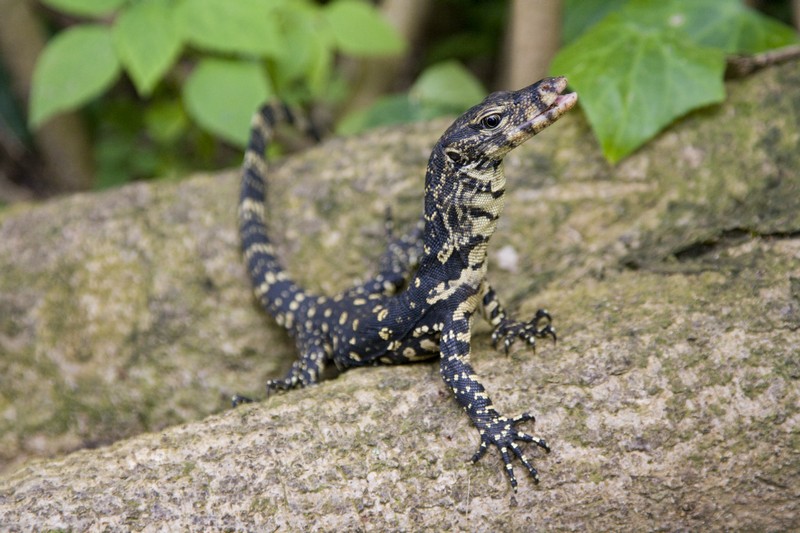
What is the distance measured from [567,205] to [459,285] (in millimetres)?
1504

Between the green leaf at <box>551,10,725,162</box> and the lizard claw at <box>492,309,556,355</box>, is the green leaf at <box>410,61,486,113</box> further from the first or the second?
the lizard claw at <box>492,309,556,355</box>

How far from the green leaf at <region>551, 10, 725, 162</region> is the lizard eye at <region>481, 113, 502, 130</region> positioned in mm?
1386

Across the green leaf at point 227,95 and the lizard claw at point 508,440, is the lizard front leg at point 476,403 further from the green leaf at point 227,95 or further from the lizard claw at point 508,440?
the green leaf at point 227,95

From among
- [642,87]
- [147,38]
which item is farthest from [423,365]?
[147,38]

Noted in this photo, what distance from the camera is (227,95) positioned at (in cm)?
597

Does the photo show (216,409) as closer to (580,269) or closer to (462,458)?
(462,458)

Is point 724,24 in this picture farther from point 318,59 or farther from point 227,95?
point 227,95

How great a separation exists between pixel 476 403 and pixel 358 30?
3.87m

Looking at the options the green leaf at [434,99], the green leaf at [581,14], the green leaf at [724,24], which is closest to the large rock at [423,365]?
the green leaf at [724,24]

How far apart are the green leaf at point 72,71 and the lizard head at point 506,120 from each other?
128 inches

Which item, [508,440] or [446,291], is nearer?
[508,440]

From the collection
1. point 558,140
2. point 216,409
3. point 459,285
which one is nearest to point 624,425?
point 459,285

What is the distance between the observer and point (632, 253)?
5078mm

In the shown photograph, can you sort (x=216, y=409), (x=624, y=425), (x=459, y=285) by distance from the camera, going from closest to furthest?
1. (x=624, y=425)
2. (x=459, y=285)
3. (x=216, y=409)
